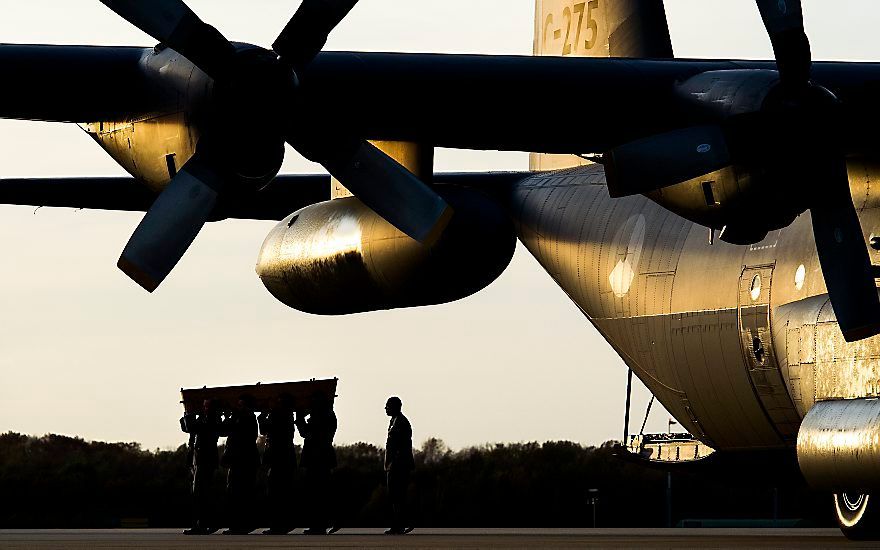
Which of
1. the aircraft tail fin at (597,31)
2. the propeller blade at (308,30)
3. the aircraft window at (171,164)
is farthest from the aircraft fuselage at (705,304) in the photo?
the aircraft window at (171,164)

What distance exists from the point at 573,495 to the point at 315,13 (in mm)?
23760

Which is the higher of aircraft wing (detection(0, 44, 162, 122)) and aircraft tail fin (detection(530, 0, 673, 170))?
aircraft tail fin (detection(530, 0, 673, 170))

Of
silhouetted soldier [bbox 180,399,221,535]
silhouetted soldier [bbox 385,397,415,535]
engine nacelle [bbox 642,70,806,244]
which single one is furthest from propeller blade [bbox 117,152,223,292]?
silhouetted soldier [bbox 180,399,221,535]

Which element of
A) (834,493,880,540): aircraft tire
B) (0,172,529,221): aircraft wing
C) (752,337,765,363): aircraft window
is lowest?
(834,493,880,540): aircraft tire

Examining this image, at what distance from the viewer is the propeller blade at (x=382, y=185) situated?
586 inches

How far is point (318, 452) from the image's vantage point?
2080 centimetres

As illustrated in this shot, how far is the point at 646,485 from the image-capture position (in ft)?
119

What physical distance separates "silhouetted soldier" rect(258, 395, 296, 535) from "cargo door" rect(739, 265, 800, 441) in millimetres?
6203

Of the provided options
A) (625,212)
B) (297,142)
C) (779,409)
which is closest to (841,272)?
(779,409)

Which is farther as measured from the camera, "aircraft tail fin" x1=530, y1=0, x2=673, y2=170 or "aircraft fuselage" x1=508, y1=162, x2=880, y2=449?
"aircraft tail fin" x1=530, y1=0, x2=673, y2=170

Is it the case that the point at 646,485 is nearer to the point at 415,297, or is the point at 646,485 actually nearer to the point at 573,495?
the point at 573,495

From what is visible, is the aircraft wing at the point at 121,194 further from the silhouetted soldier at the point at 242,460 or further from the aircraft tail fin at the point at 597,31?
the silhouetted soldier at the point at 242,460

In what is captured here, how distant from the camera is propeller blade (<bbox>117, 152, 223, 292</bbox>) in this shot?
46.4ft

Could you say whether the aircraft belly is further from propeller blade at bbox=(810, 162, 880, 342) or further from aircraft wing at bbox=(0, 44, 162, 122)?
aircraft wing at bbox=(0, 44, 162, 122)
